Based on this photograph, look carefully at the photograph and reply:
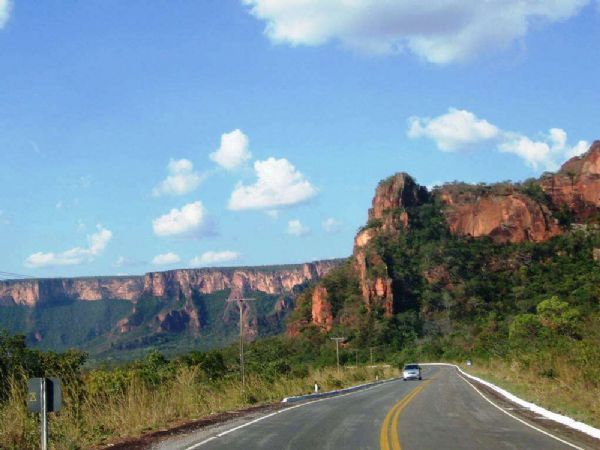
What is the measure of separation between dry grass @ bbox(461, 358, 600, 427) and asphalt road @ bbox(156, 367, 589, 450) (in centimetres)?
164

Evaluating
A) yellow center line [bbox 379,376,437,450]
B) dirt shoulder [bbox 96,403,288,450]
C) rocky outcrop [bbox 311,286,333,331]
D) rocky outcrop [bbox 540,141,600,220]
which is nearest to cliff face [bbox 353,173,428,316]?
rocky outcrop [bbox 311,286,333,331]

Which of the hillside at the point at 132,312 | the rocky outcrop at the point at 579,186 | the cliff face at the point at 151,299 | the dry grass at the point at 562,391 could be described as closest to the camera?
the dry grass at the point at 562,391

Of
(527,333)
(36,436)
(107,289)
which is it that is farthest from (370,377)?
(107,289)

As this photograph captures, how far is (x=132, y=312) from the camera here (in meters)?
185

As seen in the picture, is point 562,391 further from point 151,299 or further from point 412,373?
point 151,299

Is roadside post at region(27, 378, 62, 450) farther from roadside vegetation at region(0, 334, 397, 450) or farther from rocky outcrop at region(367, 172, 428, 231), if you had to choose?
rocky outcrop at region(367, 172, 428, 231)

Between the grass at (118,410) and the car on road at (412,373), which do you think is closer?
the grass at (118,410)

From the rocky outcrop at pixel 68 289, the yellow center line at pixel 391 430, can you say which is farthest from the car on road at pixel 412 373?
the rocky outcrop at pixel 68 289

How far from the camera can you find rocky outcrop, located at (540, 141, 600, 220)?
13088 centimetres

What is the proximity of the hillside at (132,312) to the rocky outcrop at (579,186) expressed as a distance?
235 ft

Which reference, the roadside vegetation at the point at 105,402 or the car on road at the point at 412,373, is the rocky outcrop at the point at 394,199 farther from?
the roadside vegetation at the point at 105,402

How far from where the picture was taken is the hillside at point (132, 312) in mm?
162875

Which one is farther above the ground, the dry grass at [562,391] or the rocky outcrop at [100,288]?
the rocky outcrop at [100,288]

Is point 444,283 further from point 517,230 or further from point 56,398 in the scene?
point 56,398
